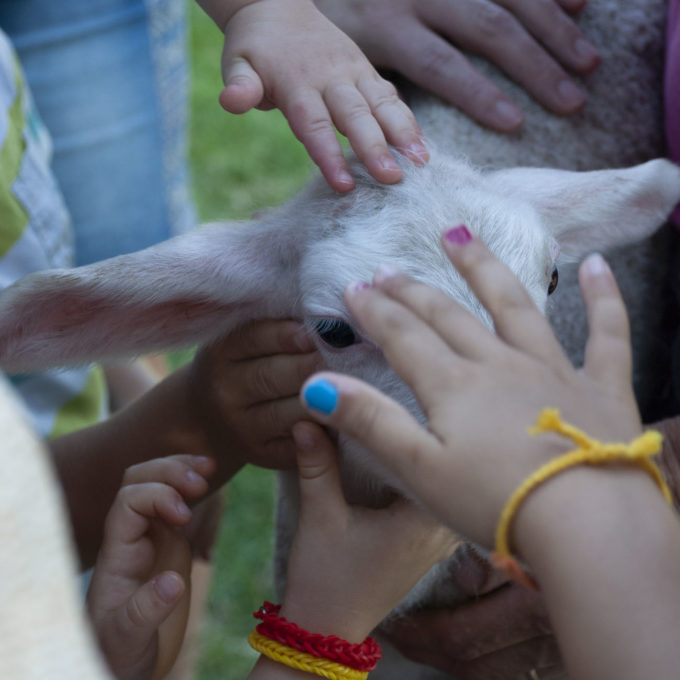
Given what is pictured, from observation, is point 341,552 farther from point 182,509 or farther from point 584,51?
point 584,51

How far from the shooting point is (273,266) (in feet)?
4.74

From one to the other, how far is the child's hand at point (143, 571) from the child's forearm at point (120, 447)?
20 centimetres

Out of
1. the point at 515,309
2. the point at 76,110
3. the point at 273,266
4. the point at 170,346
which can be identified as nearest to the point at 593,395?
the point at 515,309

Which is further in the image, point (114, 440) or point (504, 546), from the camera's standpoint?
point (114, 440)

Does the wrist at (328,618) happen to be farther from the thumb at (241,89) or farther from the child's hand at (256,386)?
the thumb at (241,89)

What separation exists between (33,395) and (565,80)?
4.08 ft

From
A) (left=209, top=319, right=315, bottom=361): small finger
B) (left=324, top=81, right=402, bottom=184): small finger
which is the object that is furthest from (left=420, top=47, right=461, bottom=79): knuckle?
(left=209, top=319, right=315, bottom=361): small finger

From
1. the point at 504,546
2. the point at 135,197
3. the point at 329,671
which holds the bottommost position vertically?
the point at 135,197

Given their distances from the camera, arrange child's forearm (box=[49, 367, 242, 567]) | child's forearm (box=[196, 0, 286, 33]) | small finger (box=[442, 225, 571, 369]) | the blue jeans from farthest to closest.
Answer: the blue jeans, child's forearm (box=[49, 367, 242, 567]), child's forearm (box=[196, 0, 286, 33]), small finger (box=[442, 225, 571, 369])

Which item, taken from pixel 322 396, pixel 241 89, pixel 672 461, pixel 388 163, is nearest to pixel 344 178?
pixel 388 163

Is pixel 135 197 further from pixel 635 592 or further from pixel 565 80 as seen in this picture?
pixel 635 592

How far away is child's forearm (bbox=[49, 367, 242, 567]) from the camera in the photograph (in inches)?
60.7

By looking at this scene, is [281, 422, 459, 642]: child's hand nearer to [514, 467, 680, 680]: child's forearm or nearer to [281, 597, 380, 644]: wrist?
[281, 597, 380, 644]: wrist

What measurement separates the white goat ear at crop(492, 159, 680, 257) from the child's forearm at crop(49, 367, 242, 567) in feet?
2.27
